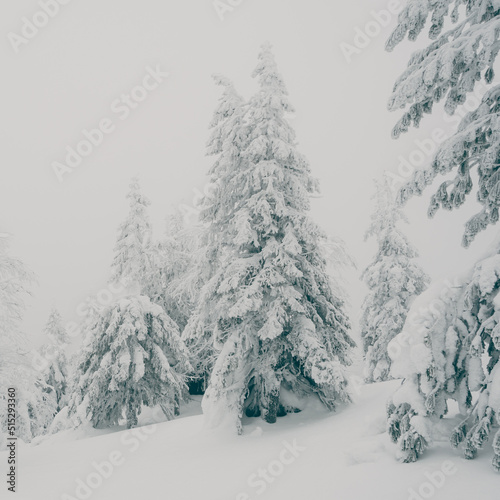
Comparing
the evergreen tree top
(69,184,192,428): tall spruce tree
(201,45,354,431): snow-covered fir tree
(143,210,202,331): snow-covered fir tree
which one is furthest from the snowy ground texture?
the evergreen tree top

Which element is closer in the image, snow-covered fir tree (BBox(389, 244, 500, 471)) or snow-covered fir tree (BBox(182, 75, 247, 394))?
snow-covered fir tree (BBox(389, 244, 500, 471))

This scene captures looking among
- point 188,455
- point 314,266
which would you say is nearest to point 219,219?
point 314,266

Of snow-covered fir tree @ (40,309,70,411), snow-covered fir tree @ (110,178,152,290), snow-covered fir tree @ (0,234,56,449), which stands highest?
snow-covered fir tree @ (110,178,152,290)

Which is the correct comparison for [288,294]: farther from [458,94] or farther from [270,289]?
[458,94]

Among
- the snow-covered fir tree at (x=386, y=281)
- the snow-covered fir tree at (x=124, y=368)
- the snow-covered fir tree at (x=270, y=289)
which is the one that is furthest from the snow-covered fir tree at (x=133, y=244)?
the snow-covered fir tree at (x=386, y=281)

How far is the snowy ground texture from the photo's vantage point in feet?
19.6

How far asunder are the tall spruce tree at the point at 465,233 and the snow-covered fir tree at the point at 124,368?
41.5ft

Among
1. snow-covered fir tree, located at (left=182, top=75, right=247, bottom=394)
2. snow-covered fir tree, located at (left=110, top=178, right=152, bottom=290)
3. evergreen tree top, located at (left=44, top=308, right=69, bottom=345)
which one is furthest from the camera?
evergreen tree top, located at (left=44, top=308, right=69, bottom=345)

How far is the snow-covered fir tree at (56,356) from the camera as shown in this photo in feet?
112

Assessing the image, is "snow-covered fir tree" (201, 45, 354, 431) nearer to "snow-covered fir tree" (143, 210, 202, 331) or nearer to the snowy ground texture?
the snowy ground texture

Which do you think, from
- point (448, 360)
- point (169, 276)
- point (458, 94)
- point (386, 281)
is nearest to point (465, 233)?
point (448, 360)

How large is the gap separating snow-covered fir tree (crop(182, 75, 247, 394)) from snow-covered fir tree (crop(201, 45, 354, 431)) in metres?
0.07

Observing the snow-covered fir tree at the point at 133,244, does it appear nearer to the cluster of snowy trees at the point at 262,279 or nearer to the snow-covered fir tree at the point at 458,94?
the cluster of snowy trees at the point at 262,279

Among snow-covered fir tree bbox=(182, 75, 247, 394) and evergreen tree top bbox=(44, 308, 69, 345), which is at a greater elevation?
snow-covered fir tree bbox=(182, 75, 247, 394)
